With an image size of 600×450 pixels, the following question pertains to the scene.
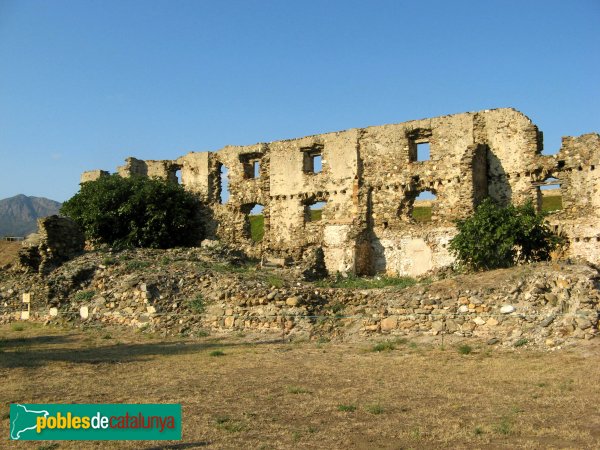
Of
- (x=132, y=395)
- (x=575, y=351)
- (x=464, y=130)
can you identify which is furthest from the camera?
(x=464, y=130)

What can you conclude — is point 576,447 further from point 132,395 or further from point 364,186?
point 364,186

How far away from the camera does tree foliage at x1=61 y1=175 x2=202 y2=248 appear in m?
26.0

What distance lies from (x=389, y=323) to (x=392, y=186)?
10.6 meters

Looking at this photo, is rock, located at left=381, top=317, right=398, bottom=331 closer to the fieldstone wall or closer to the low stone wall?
the low stone wall

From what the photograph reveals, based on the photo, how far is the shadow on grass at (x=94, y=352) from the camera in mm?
12602

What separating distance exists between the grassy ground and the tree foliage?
11.4 metres

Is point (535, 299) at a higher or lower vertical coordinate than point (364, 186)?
lower

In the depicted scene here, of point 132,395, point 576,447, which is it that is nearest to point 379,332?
point 132,395

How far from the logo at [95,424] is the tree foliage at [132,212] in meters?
18.0

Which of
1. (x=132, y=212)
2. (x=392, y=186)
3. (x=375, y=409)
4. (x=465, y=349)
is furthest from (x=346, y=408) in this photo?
(x=132, y=212)

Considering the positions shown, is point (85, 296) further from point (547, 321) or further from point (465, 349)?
point (547, 321)

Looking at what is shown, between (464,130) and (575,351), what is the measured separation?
41.8 ft

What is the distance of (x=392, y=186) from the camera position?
2467 centimetres

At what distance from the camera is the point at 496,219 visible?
18.1 meters
